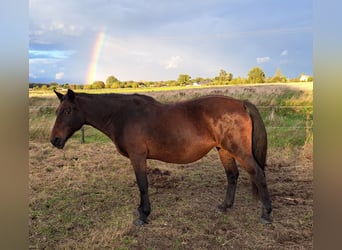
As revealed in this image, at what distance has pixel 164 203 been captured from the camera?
4.32m

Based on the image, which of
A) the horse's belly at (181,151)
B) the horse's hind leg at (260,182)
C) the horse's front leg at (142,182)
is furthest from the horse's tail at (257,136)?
the horse's front leg at (142,182)

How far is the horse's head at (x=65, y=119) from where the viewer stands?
3725 millimetres

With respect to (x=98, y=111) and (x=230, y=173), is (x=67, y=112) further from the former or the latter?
(x=230, y=173)

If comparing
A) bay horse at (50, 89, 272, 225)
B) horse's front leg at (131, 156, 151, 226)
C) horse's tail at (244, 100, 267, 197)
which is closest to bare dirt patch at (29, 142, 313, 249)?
horse's front leg at (131, 156, 151, 226)

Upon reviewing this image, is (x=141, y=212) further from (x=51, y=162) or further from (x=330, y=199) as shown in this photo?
(x=51, y=162)

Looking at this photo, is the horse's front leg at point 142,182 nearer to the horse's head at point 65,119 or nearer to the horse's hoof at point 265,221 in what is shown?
the horse's head at point 65,119

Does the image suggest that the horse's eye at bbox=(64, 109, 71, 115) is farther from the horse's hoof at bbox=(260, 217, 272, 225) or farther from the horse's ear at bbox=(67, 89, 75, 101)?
the horse's hoof at bbox=(260, 217, 272, 225)

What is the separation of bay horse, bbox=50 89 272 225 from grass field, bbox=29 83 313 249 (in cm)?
36

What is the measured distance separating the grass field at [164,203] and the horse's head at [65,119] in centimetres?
117

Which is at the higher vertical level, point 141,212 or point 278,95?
point 278,95

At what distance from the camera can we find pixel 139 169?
3740 millimetres

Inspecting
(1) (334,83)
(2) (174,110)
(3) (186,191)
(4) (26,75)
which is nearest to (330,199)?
(1) (334,83)

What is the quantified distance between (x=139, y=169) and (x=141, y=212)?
59 cm

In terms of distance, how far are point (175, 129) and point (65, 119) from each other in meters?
1.51
